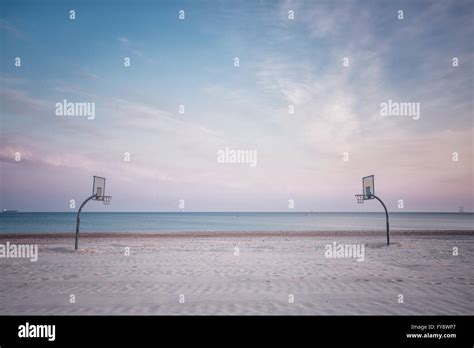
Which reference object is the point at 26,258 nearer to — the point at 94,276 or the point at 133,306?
the point at 94,276

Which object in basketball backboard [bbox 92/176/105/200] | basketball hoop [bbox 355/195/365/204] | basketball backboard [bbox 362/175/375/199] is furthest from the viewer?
basketball hoop [bbox 355/195/365/204]

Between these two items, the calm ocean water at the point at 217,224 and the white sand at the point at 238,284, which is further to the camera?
the calm ocean water at the point at 217,224

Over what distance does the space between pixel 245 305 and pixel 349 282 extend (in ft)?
12.2

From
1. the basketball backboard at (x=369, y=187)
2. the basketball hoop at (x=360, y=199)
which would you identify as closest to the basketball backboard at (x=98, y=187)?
the basketball hoop at (x=360, y=199)

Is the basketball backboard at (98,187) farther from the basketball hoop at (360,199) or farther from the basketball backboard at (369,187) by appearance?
the basketball backboard at (369,187)

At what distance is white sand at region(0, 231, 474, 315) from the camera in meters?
6.38

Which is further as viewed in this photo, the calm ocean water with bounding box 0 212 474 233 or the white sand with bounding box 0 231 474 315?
the calm ocean water with bounding box 0 212 474 233

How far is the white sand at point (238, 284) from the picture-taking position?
6384 millimetres

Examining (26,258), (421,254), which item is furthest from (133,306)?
(421,254)

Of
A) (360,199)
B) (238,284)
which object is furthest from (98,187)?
(360,199)

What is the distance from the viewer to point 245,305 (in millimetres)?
6484

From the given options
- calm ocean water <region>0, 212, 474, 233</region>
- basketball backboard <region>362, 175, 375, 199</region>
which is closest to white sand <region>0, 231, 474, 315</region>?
basketball backboard <region>362, 175, 375, 199</region>

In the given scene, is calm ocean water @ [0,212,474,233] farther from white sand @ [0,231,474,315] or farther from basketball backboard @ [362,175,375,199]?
white sand @ [0,231,474,315]

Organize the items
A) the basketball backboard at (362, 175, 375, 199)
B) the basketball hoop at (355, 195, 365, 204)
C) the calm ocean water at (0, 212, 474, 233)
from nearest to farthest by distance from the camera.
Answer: the basketball backboard at (362, 175, 375, 199)
the basketball hoop at (355, 195, 365, 204)
the calm ocean water at (0, 212, 474, 233)
